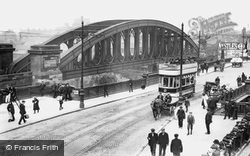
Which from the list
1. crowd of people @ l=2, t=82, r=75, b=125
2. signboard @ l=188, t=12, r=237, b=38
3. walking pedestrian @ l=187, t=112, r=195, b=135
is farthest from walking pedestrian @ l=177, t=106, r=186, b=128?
signboard @ l=188, t=12, r=237, b=38

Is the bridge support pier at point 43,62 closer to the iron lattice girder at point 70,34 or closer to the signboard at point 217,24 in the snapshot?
the iron lattice girder at point 70,34

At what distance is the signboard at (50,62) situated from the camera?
106 feet

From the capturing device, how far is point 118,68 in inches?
1895

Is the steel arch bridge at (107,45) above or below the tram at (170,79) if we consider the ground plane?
above

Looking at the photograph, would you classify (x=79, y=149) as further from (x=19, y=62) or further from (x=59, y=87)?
(x=19, y=62)

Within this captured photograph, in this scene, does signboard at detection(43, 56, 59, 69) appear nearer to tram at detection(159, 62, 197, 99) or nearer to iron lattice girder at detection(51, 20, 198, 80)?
iron lattice girder at detection(51, 20, 198, 80)

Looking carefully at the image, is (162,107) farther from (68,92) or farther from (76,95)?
(68,92)

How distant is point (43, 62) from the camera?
32.2 m

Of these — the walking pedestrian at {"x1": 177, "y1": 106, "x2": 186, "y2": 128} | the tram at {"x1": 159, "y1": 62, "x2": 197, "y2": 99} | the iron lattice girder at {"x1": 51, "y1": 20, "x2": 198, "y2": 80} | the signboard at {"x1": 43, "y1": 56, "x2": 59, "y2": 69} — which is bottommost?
the walking pedestrian at {"x1": 177, "y1": 106, "x2": 186, "y2": 128}

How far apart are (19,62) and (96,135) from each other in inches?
932

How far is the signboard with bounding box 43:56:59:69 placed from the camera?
32406 mm

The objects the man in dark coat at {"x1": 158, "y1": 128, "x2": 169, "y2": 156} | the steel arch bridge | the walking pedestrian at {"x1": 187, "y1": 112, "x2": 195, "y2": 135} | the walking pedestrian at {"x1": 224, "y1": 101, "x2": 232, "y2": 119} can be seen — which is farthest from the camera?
the steel arch bridge

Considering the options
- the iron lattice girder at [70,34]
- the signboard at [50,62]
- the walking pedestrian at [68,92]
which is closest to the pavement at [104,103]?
the walking pedestrian at [68,92]

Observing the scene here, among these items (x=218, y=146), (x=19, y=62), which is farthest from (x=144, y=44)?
(x=218, y=146)
